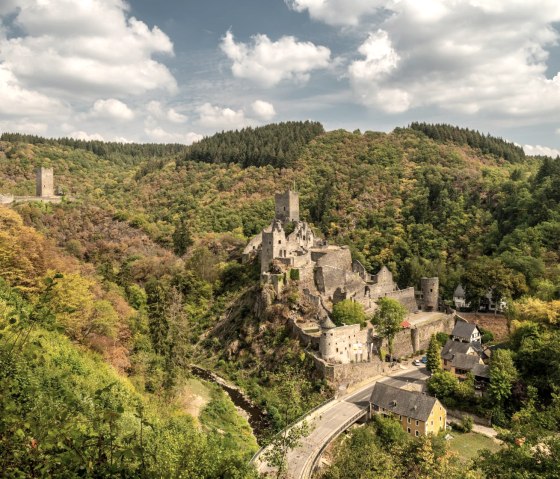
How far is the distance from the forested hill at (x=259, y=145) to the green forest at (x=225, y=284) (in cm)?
56

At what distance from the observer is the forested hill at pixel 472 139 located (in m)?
105

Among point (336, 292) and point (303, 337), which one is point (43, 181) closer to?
point (336, 292)

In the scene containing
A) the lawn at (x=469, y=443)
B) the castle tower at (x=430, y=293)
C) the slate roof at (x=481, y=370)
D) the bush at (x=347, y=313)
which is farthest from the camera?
the castle tower at (x=430, y=293)

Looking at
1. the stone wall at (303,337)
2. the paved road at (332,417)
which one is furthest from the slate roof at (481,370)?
the stone wall at (303,337)

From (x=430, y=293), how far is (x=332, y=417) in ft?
86.2

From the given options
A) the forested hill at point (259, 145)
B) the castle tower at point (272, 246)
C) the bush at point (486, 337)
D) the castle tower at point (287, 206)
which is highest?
the forested hill at point (259, 145)

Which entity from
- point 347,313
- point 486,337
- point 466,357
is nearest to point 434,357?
point 466,357

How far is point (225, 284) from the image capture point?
56.1 meters

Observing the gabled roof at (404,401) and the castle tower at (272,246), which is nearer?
the gabled roof at (404,401)

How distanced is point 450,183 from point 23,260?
69431 mm

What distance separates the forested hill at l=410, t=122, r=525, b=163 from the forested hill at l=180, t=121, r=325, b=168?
26939mm

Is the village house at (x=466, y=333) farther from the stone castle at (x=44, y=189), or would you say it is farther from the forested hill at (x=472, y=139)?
the forested hill at (x=472, y=139)

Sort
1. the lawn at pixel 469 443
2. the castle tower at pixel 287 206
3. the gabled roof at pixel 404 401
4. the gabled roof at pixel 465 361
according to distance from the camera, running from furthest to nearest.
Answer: the castle tower at pixel 287 206
the gabled roof at pixel 465 361
the gabled roof at pixel 404 401
the lawn at pixel 469 443

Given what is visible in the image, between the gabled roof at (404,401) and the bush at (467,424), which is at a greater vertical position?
the gabled roof at (404,401)
